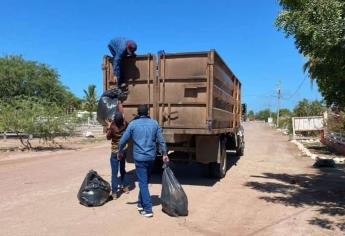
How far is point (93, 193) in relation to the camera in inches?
335

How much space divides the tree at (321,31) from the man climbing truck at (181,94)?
2095 mm

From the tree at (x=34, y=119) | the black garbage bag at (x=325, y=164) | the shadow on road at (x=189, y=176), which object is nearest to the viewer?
the shadow on road at (x=189, y=176)

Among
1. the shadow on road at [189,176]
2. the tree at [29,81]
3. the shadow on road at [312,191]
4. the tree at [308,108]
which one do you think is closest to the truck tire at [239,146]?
the shadow on road at [189,176]

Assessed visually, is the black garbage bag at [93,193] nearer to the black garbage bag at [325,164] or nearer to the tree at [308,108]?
the black garbage bag at [325,164]

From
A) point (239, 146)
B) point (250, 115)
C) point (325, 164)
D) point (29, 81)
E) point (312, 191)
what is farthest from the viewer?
point (250, 115)

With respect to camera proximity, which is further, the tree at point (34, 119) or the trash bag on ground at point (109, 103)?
the tree at point (34, 119)

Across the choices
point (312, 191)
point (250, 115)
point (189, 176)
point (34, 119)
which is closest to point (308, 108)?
point (34, 119)

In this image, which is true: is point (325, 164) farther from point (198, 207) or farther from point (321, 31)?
point (321, 31)

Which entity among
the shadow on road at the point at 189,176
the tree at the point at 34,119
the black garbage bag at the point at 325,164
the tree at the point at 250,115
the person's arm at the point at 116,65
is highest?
the tree at the point at 250,115

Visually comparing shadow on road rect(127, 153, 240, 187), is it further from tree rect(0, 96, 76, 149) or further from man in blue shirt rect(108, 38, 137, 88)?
tree rect(0, 96, 76, 149)

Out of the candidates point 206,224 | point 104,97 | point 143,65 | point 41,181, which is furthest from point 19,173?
point 206,224

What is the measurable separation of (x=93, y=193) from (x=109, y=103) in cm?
258

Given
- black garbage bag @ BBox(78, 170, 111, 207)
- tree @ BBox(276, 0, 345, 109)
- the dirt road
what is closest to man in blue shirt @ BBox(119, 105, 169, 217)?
the dirt road

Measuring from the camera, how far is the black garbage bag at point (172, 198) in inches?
304
